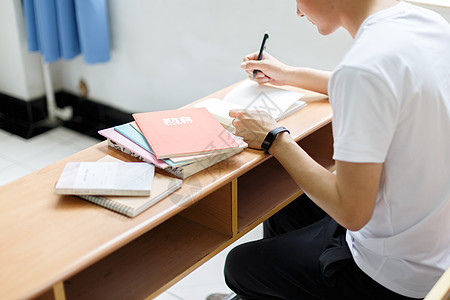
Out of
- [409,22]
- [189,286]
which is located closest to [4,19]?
[189,286]

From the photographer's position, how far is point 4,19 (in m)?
3.26

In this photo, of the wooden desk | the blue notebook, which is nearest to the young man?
the wooden desk

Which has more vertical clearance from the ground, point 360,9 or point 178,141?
point 360,9

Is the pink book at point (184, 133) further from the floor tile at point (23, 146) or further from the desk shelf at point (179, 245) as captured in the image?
the floor tile at point (23, 146)

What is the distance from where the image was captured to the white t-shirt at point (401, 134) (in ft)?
3.35

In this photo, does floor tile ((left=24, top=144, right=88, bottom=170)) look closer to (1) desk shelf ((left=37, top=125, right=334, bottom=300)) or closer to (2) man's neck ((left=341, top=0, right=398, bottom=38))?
(1) desk shelf ((left=37, top=125, right=334, bottom=300))

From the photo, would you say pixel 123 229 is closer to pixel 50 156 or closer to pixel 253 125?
pixel 253 125

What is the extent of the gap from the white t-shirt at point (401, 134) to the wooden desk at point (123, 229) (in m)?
0.34

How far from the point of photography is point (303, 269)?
1315 millimetres

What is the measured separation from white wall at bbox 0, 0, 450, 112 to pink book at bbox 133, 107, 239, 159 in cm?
103

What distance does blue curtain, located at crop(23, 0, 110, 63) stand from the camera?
115 inches

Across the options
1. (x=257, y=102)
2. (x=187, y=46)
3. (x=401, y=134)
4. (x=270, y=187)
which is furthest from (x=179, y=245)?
(x=187, y=46)

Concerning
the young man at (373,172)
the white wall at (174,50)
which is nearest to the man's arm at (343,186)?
the young man at (373,172)

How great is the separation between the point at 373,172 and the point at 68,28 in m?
2.44
